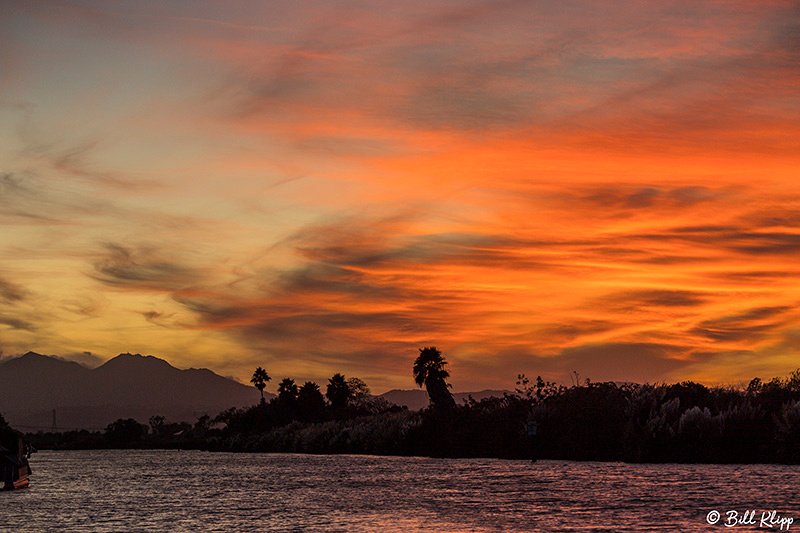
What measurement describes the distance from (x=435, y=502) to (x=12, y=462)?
30742mm

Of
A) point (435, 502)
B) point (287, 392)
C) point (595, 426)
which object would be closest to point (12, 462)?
point (435, 502)

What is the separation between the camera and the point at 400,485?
49531 millimetres

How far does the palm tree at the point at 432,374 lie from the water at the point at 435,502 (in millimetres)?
53657

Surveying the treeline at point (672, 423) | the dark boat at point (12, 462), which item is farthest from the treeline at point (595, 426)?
the dark boat at point (12, 462)

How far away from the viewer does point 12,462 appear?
55344mm

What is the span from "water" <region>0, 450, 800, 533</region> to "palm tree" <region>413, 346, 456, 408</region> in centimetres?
5366

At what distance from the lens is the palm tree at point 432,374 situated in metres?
113

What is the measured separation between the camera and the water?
29516 mm

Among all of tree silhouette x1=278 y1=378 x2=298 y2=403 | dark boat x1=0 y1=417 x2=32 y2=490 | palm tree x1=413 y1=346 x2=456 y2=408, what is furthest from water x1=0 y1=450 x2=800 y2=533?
tree silhouette x1=278 y1=378 x2=298 y2=403

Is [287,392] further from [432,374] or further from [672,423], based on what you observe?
[672,423]

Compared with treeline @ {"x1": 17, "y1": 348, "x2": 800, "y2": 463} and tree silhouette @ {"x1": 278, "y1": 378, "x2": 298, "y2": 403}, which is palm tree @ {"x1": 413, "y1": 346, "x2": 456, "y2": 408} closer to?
treeline @ {"x1": 17, "y1": 348, "x2": 800, "y2": 463}

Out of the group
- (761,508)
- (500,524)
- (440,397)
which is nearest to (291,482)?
(500,524)

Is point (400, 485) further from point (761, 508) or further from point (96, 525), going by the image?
point (761, 508)

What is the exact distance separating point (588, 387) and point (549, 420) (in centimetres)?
473
